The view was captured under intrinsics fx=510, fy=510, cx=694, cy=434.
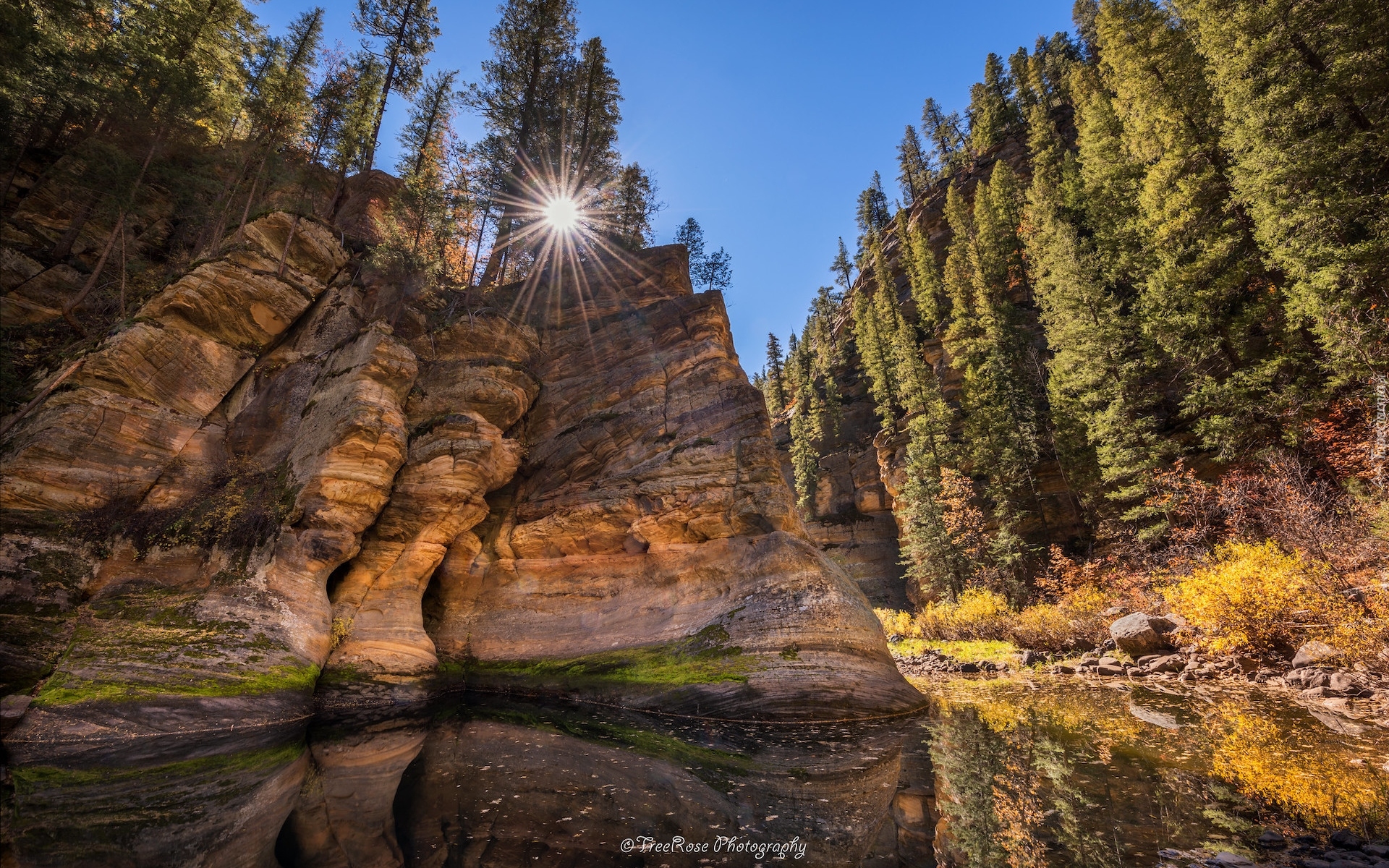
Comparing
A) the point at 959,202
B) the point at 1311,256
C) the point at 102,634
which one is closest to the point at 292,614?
the point at 102,634

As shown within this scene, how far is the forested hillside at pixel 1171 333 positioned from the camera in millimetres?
16328

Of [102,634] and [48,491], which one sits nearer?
[102,634]

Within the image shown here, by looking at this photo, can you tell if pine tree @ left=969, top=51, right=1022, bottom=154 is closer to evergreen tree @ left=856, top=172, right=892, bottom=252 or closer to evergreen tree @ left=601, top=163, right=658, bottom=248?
evergreen tree @ left=856, top=172, right=892, bottom=252

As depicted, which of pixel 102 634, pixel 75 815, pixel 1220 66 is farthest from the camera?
pixel 1220 66

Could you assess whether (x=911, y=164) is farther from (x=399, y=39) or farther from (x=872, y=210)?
(x=399, y=39)

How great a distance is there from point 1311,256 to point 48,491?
36.0 m

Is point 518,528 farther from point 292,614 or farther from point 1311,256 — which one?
point 1311,256

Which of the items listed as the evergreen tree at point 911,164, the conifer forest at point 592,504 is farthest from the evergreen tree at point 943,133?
the conifer forest at point 592,504

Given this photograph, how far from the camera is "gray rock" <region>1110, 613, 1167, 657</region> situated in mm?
15000

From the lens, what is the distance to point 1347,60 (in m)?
16.4

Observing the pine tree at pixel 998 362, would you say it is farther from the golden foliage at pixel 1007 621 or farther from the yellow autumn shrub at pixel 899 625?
the yellow autumn shrub at pixel 899 625

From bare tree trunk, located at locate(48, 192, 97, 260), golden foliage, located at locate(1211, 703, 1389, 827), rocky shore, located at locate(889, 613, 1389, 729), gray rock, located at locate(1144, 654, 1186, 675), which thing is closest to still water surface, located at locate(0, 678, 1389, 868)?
golden foliage, located at locate(1211, 703, 1389, 827)

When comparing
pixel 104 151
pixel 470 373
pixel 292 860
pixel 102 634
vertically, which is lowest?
pixel 292 860

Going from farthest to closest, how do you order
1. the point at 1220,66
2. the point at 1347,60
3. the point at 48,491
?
the point at 1220,66, the point at 1347,60, the point at 48,491
